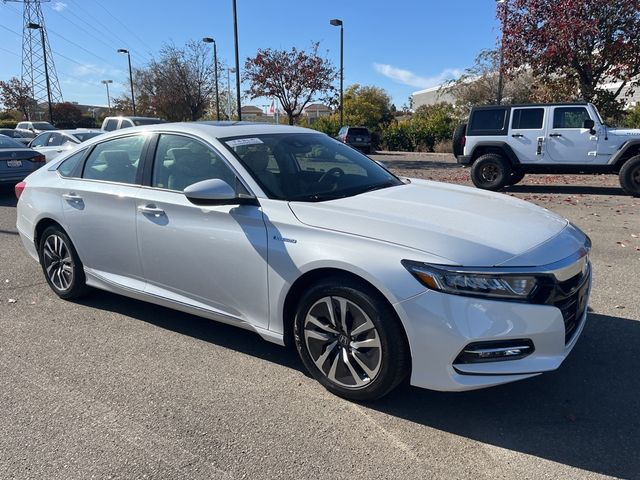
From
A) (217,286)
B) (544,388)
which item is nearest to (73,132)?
(217,286)

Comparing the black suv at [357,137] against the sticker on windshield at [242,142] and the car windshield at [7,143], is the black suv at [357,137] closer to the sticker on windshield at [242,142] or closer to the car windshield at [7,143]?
the car windshield at [7,143]

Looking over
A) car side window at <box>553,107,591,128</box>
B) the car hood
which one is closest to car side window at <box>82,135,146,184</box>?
the car hood

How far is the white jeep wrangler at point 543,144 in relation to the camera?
435 inches

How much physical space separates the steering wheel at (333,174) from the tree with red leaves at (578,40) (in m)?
14.2

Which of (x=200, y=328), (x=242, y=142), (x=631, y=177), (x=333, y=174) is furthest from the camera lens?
(x=631, y=177)

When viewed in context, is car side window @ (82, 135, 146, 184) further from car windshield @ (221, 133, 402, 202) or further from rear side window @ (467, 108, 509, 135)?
rear side window @ (467, 108, 509, 135)

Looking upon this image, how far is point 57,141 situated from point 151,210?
1266 centimetres

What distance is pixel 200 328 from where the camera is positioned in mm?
4379

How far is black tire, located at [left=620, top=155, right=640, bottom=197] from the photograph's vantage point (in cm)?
1082

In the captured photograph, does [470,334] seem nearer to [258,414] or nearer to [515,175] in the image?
[258,414]

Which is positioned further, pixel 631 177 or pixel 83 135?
pixel 83 135

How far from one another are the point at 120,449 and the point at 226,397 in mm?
699

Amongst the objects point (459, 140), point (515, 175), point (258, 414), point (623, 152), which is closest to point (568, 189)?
point (515, 175)

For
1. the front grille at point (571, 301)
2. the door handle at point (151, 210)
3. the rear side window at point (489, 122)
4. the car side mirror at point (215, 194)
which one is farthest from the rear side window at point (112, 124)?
the front grille at point (571, 301)
